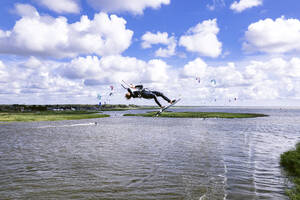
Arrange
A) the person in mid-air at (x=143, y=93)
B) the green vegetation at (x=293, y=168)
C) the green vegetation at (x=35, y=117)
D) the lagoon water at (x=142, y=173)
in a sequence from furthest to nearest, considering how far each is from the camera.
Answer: the green vegetation at (x=35, y=117) < the lagoon water at (x=142, y=173) < the green vegetation at (x=293, y=168) < the person in mid-air at (x=143, y=93)

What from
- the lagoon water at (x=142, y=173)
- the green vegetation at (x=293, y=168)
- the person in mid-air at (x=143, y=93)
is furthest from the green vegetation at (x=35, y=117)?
the person in mid-air at (x=143, y=93)

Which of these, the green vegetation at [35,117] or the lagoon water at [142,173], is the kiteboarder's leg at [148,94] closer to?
the lagoon water at [142,173]

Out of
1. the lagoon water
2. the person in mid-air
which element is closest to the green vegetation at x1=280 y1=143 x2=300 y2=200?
the lagoon water

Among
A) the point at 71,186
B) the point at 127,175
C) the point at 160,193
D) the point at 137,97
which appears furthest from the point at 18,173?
the point at 137,97

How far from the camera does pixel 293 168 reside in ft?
85.9

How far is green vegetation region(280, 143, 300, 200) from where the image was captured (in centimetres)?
1914

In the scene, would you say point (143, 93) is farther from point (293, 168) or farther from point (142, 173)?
point (293, 168)

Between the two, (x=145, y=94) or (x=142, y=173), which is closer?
(x=145, y=94)

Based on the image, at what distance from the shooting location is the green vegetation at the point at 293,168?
19141 mm

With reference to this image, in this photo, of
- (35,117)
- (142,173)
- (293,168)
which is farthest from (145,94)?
(35,117)

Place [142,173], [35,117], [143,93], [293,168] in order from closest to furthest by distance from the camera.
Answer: [143,93], [142,173], [293,168], [35,117]

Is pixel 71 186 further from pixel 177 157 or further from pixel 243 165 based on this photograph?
pixel 243 165

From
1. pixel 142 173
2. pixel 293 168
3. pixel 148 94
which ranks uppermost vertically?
pixel 148 94

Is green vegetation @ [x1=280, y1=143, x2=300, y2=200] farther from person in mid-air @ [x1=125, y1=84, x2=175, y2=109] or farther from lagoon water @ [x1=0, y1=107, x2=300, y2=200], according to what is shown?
person in mid-air @ [x1=125, y1=84, x2=175, y2=109]
